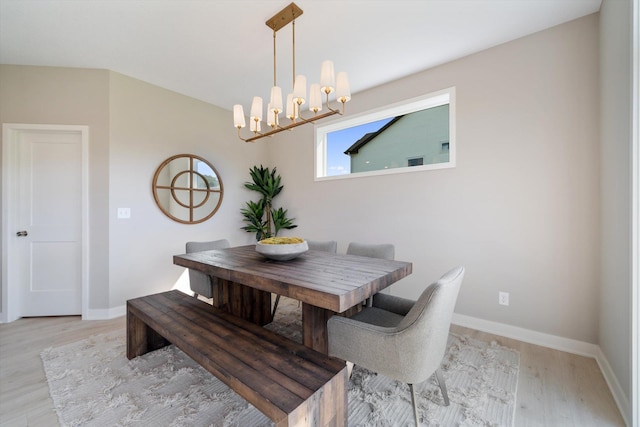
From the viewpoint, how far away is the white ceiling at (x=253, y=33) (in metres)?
1.99

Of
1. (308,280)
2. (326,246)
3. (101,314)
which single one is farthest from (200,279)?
(308,280)

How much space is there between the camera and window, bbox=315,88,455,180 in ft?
9.32

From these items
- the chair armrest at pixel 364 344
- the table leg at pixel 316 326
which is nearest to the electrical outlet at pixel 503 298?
the chair armrest at pixel 364 344

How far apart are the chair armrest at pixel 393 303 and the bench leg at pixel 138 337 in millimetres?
1863

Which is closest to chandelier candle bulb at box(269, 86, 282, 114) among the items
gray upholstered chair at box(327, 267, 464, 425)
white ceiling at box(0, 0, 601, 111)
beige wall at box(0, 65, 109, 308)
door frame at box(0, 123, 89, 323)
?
white ceiling at box(0, 0, 601, 111)

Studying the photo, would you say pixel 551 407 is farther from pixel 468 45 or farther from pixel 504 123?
pixel 468 45

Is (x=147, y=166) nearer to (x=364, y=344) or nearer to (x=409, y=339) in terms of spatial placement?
(x=364, y=344)

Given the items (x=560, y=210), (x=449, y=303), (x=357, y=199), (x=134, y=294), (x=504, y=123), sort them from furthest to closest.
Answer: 1. (x=357, y=199)
2. (x=134, y=294)
3. (x=504, y=123)
4. (x=560, y=210)
5. (x=449, y=303)

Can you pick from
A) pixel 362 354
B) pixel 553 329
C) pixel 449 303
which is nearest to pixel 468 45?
pixel 449 303

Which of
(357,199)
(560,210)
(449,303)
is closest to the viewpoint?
(449,303)

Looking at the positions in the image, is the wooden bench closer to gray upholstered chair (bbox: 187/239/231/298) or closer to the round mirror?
gray upholstered chair (bbox: 187/239/231/298)

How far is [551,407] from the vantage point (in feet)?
5.05

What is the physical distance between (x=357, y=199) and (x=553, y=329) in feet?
7.43

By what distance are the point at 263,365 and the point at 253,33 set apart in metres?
2.58
